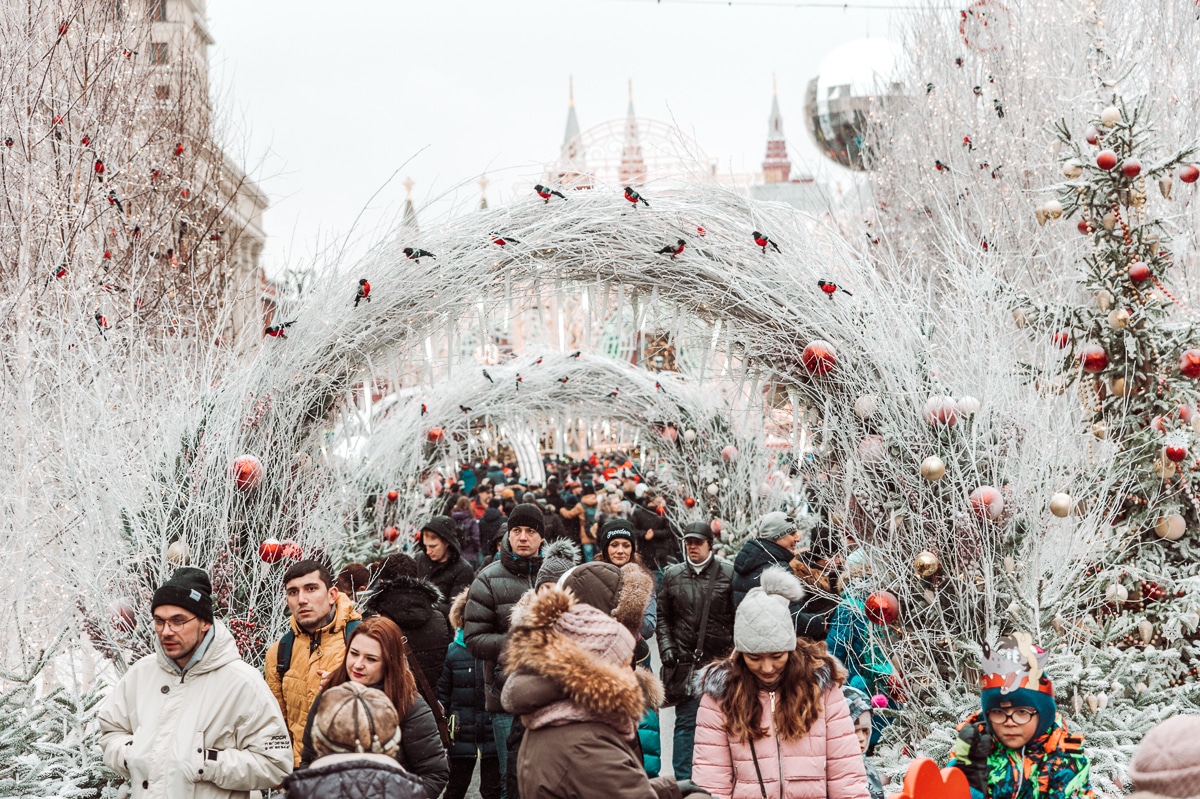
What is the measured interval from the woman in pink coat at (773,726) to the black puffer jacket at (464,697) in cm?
305

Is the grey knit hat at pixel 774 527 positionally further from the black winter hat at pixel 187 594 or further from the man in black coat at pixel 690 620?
the black winter hat at pixel 187 594

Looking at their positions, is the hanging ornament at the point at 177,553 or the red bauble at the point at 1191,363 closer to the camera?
the hanging ornament at the point at 177,553

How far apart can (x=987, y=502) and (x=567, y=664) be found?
3602 millimetres

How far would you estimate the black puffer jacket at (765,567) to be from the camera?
6.61 meters

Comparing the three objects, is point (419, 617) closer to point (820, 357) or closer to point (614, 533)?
point (614, 533)

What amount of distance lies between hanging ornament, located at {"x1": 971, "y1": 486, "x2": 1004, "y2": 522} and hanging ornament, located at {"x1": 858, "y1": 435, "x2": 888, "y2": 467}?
1.89 ft

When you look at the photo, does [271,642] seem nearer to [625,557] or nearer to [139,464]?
[139,464]

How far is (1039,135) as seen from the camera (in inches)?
563

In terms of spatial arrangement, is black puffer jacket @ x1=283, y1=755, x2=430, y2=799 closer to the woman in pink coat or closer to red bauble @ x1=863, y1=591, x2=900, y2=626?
the woman in pink coat

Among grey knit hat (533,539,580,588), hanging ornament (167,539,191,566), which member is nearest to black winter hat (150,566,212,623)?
grey knit hat (533,539,580,588)

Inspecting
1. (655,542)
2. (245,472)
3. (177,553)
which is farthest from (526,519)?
(655,542)

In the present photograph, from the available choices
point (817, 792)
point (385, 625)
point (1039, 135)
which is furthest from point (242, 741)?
point (1039, 135)

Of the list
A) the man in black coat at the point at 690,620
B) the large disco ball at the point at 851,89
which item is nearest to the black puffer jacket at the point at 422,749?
the man in black coat at the point at 690,620

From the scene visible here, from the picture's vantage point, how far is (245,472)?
6387 millimetres
